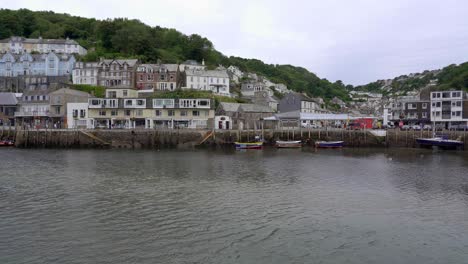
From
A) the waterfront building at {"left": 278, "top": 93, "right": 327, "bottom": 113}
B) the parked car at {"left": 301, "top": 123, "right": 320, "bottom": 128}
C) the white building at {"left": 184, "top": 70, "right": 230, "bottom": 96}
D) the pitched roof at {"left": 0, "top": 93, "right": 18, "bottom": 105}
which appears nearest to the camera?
the parked car at {"left": 301, "top": 123, "right": 320, "bottom": 128}

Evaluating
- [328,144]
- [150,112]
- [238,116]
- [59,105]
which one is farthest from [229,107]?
[59,105]

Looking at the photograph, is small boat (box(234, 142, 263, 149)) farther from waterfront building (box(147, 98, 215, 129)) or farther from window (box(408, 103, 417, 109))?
window (box(408, 103, 417, 109))

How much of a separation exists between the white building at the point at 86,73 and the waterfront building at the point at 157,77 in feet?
32.2

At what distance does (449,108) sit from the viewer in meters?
69.3

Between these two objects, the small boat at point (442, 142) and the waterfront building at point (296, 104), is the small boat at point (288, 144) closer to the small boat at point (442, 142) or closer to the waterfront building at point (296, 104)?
the small boat at point (442, 142)

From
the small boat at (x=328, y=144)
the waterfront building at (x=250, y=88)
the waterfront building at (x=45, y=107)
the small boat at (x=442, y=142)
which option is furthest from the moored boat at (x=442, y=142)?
the waterfront building at (x=45, y=107)

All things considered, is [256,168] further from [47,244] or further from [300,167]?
[47,244]

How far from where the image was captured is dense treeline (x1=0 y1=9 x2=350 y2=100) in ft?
318

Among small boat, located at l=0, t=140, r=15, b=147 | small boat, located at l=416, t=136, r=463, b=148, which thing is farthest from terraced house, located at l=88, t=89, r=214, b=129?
small boat, located at l=416, t=136, r=463, b=148

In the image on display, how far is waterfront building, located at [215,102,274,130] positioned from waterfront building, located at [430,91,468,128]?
30.7 metres

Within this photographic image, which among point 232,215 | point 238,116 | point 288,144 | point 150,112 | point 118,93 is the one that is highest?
point 118,93

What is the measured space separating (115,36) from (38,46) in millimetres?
21610

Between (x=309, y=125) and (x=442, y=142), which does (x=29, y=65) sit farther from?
(x=442, y=142)

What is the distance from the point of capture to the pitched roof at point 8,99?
7181cm
